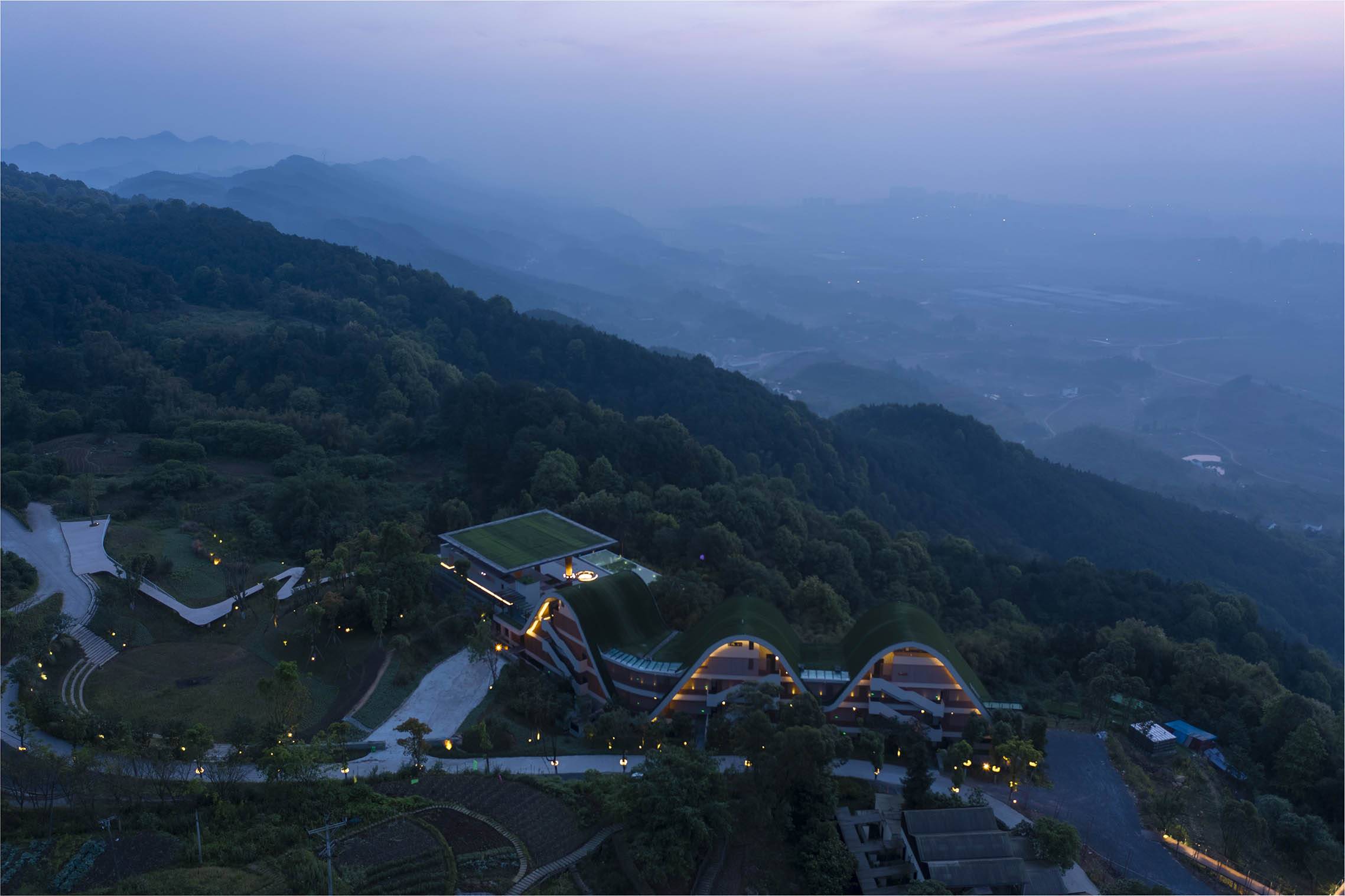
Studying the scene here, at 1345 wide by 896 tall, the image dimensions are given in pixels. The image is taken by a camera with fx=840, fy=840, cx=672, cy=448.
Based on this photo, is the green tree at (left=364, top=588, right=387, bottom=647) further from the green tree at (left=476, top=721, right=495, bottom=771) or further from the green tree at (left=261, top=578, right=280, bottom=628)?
the green tree at (left=476, top=721, right=495, bottom=771)

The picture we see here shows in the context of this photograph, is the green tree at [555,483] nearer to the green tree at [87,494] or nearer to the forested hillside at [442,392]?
the forested hillside at [442,392]

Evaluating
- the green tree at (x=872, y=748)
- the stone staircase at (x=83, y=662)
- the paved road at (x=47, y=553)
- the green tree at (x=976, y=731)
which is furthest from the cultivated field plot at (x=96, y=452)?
the green tree at (x=976, y=731)

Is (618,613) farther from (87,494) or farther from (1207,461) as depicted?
(1207,461)

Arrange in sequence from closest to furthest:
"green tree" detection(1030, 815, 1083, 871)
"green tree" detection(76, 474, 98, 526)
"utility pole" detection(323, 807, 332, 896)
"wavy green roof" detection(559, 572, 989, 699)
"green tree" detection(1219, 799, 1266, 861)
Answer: "utility pole" detection(323, 807, 332, 896) < "green tree" detection(1030, 815, 1083, 871) < "green tree" detection(1219, 799, 1266, 861) < "wavy green roof" detection(559, 572, 989, 699) < "green tree" detection(76, 474, 98, 526)

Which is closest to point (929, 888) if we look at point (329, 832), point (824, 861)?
point (824, 861)

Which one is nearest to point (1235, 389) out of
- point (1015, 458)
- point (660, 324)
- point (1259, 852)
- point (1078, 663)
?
point (1015, 458)

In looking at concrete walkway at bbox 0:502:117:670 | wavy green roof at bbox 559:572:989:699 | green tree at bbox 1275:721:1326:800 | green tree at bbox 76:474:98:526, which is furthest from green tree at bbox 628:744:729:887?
green tree at bbox 76:474:98:526
